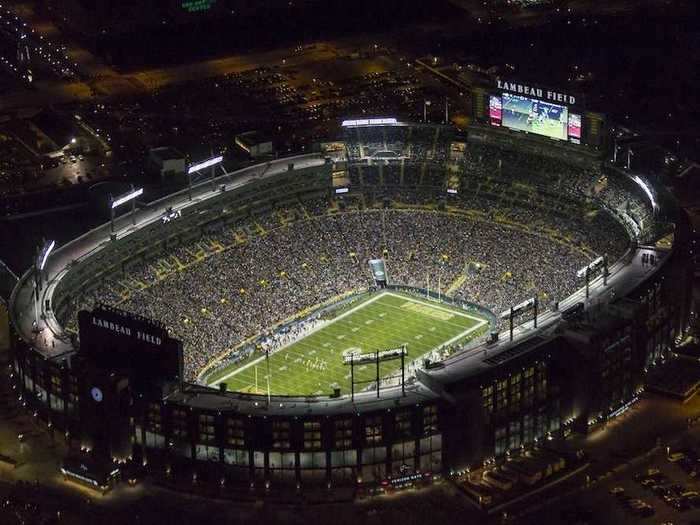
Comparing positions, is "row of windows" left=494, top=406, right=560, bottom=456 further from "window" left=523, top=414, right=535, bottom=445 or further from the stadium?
the stadium

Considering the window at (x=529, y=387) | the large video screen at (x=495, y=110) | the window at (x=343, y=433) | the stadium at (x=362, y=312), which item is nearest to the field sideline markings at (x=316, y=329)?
the stadium at (x=362, y=312)

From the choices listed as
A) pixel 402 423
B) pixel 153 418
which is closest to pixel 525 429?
pixel 402 423

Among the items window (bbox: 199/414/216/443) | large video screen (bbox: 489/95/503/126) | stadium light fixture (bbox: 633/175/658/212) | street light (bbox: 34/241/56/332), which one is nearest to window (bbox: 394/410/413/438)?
window (bbox: 199/414/216/443)

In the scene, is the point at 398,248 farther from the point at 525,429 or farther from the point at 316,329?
the point at 525,429

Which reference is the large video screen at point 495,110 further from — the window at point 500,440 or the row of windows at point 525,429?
the window at point 500,440

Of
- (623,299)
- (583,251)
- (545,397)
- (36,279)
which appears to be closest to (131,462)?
(36,279)

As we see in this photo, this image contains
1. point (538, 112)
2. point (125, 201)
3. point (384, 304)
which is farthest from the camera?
point (538, 112)

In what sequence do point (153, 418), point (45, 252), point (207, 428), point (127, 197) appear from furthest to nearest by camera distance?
point (127, 197), point (45, 252), point (153, 418), point (207, 428)
